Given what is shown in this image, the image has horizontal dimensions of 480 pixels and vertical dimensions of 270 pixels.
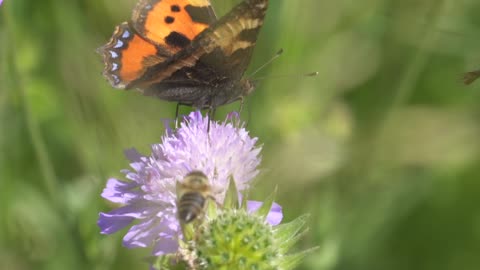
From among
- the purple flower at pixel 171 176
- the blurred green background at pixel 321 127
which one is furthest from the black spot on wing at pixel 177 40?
the blurred green background at pixel 321 127

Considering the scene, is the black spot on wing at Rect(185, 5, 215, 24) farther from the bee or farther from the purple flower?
the bee

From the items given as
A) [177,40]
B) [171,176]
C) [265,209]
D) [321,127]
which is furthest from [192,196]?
[321,127]

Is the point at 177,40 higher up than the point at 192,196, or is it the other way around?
the point at 177,40

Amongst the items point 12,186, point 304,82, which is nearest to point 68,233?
point 12,186

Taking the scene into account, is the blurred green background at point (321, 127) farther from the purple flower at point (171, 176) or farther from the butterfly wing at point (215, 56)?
the purple flower at point (171, 176)

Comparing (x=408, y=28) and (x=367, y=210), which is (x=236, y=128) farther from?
(x=408, y=28)

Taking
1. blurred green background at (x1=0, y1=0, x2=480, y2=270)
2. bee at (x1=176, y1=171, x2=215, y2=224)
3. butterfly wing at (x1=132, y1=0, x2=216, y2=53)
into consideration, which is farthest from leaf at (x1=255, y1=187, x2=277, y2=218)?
blurred green background at (x1=0, y1=0, x2=480, y2=270)

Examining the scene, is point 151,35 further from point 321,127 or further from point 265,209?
point 321,127
